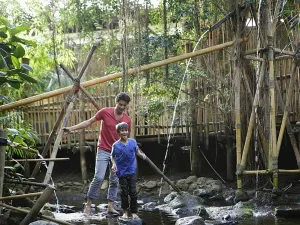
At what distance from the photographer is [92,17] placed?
11344 mm

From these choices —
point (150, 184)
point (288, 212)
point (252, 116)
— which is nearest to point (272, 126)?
point (252, 116)

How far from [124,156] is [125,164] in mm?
117

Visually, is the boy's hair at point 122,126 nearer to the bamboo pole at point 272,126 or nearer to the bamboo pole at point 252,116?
the bamboo pole at point 252,116

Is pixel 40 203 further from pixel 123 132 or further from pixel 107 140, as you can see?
pixel 107 140

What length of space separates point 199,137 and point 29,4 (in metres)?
4.99

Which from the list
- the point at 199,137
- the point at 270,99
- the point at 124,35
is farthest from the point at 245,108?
the point at 124,35

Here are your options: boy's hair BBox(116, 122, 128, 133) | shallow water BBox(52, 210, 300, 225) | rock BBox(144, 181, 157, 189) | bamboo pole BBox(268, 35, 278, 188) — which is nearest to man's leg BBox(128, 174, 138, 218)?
shallow water BBox(52, 210, 300, 225)

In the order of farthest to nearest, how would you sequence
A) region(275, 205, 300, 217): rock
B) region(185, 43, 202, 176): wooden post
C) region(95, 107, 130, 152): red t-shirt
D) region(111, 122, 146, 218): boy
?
region(185, 43, 202, 176): wooden post, region(275, 205, 300, 217): rock, region(95, 107, 130, 152): red t-shirt, region(111, 122, 146, 218): boy

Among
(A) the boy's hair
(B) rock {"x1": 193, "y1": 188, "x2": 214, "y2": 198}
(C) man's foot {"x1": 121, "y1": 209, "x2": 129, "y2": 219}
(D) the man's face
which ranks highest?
(D) the man's face

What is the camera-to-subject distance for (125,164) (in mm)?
6359

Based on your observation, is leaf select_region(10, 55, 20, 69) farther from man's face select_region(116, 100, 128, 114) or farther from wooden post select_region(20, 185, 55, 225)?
man's face select_region(116, 100, 128, 114)

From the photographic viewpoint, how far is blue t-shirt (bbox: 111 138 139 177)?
20.6 ft

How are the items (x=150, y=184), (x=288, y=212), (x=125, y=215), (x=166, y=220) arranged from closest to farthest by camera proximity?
1. (x=125, y=215)
2. (x=288, y=212)
3. (x=166, y=220)
4. (x=150, y=184)

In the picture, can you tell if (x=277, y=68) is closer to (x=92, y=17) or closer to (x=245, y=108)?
(x=245, y=108)
